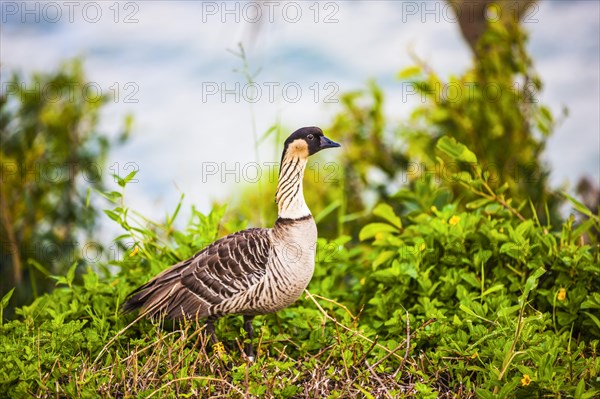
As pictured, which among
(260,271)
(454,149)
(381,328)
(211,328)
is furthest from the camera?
(454,149)

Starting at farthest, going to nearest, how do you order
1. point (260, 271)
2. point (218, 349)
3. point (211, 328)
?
point (211, 328) → point (260, 271) → point (218, 349)

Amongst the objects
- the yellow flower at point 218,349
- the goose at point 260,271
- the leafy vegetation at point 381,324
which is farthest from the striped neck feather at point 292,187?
the yellow flower at point 218,349

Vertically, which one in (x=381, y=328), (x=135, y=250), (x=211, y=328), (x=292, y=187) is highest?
(x=292, y=187)

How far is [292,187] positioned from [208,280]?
2.34ft

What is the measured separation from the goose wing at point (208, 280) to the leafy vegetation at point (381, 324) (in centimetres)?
13

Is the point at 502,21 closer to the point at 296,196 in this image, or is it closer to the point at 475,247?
the point at 475,247

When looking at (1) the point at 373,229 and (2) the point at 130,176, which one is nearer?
(2) the point at 130,176

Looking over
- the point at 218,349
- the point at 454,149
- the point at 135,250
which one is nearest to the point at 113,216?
the point at 135,250

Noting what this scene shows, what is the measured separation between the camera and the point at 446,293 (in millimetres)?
4770

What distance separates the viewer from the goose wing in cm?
436

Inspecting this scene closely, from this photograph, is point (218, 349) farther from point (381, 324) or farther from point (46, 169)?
point (46, 169)

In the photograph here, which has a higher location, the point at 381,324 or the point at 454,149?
the point at 454,149

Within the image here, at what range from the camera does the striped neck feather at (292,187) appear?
14.4 feet

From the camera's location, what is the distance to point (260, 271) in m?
4.36
